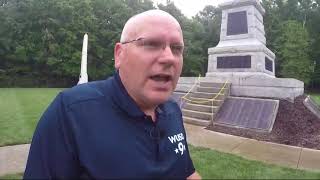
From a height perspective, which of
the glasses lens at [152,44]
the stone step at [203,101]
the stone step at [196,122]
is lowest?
the stone step at [196,122]

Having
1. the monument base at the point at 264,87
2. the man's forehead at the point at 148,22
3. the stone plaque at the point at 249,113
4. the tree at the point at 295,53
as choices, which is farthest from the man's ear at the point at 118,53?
the tree at the point at 295,53

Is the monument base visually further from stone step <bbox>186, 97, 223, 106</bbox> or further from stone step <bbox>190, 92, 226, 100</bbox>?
stone step <bbox>186, 97, 223, 106</bbox>

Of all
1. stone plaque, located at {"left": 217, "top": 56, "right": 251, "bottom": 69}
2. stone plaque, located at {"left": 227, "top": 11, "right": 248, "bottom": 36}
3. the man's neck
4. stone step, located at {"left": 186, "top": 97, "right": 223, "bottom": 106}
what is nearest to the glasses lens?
the man's neck

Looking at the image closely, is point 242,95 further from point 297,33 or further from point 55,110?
point 297,33

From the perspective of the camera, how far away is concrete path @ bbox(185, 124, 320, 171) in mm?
6680

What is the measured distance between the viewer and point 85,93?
1808 mm

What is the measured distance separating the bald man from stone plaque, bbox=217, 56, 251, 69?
1392 centimetres

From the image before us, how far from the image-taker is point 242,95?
12.9 meters

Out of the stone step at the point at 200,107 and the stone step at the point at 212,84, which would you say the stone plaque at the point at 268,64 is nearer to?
the stone step at the point at 212,84

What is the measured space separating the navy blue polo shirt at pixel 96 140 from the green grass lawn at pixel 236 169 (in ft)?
12.0

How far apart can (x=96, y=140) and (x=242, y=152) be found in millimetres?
6291

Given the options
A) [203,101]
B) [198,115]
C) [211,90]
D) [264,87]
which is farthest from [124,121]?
[211,90]

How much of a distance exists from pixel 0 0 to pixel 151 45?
4470 centimetres

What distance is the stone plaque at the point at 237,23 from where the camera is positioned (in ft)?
53.2
